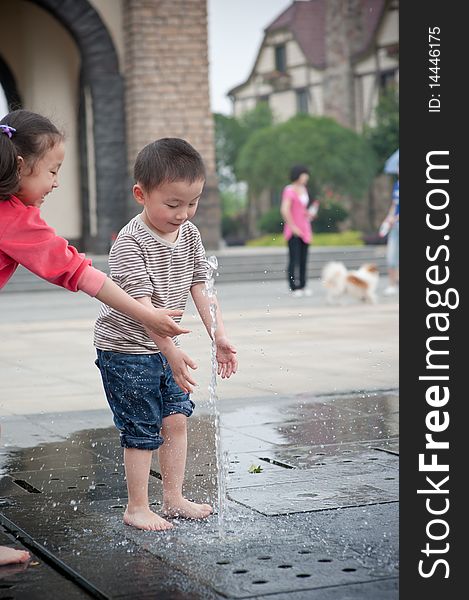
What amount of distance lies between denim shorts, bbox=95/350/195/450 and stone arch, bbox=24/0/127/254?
16606 mm

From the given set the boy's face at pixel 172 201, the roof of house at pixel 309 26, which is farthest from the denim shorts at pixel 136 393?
the roof of house at pixel 309 26

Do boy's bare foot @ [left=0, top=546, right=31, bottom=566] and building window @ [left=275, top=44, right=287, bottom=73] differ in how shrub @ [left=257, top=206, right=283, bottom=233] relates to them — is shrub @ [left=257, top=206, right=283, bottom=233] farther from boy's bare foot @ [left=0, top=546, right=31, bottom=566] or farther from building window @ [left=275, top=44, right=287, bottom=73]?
boy's bare foot @ [left=0, top=546, right=31, bottom=566]

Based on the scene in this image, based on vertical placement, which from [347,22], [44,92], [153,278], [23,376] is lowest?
[23,376]

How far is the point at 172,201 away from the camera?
12.7ft

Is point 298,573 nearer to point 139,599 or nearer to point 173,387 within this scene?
point 139,599

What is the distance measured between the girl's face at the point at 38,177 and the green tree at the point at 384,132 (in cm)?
4103

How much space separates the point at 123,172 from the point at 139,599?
17992mm

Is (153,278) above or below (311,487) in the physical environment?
above

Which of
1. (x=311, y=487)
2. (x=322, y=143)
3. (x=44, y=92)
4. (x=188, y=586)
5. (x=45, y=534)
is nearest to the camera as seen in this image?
(x=188, y=586)

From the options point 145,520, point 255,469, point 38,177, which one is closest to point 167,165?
point 38,177

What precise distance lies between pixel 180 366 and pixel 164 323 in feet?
0.59

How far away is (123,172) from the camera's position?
815 inches

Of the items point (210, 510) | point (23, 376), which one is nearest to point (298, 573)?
point (210, 510)

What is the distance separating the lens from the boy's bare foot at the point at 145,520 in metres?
3.83
